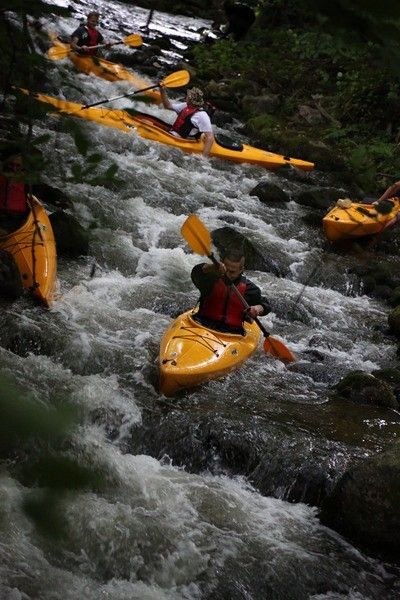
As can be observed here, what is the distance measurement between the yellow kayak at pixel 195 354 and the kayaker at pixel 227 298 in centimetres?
10

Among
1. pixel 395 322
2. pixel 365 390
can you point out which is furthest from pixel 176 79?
pixel 365 390

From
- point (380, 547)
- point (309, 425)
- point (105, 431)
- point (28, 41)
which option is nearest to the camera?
point (28, 41)

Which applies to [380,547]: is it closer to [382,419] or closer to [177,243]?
[382,419]

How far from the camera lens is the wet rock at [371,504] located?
10.9ft

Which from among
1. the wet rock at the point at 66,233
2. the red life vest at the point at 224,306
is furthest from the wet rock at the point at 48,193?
the red life vest at the point at 224,306

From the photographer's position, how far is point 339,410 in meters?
4.52

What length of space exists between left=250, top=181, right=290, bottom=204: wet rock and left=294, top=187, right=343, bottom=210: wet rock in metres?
0.30

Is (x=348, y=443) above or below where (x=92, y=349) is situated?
above

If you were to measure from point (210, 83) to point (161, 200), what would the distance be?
550cm

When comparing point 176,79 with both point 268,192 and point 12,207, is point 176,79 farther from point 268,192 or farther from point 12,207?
point 12,207

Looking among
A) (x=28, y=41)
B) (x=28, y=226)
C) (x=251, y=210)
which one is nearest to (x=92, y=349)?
(x=28, y=226)

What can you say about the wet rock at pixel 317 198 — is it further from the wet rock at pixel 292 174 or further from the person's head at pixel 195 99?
the person's head at pixel 195 99

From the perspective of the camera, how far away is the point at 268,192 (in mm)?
8570

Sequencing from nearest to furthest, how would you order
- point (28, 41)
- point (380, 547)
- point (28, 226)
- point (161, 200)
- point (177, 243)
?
point (28, 41) < point (380, 547) < point (28, 226) < point (177, 243) < point (161, 200)
